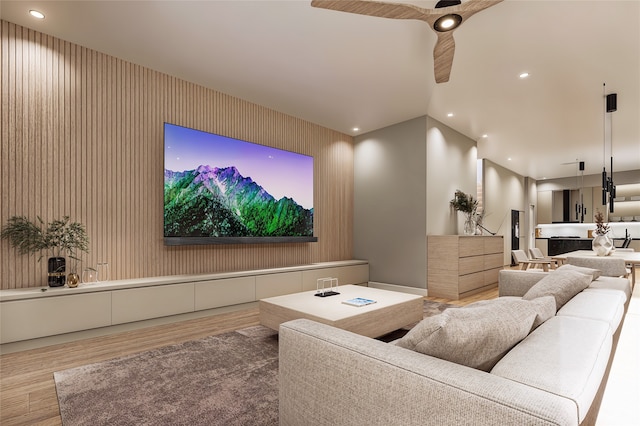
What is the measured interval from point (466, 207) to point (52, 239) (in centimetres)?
588

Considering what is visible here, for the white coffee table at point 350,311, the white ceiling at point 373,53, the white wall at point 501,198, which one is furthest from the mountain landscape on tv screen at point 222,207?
the white wall at point 501,198

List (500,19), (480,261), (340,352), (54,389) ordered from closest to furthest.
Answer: (340,352)
(54,389)
(500,19)
(480,261)

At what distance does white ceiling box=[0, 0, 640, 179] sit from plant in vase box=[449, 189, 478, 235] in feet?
4.60

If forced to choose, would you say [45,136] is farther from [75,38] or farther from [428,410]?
[428,410]

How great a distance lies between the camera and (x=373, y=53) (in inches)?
138

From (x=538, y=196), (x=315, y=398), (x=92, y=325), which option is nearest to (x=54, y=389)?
(x=92, y=325)

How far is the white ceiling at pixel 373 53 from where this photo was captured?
2861 millimetres

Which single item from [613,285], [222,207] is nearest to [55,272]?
[222,207]

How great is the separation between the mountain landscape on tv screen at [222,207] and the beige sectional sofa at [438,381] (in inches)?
122

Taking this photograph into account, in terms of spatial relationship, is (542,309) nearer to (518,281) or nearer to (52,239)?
(518,281)

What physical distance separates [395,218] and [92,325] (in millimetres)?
4469

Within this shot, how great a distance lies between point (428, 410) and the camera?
817 mm

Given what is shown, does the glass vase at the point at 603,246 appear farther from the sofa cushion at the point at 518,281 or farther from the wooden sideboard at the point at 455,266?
the sofa cushion at the point at 518,281

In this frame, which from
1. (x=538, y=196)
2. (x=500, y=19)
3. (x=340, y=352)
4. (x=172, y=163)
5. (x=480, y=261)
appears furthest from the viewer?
(x=538, y=196)
